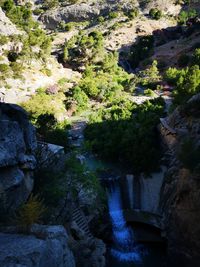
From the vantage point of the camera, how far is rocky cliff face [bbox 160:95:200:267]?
2742cm

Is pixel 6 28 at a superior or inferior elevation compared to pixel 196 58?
superior

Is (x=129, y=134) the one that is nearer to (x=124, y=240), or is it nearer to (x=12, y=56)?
(x=124, y=240)

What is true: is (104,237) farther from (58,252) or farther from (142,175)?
(58,252)

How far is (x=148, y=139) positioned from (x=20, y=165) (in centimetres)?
1858

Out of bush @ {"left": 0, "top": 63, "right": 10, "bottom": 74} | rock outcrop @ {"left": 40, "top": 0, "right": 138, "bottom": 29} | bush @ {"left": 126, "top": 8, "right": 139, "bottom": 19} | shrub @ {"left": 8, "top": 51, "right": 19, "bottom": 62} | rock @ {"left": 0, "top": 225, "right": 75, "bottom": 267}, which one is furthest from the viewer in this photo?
rock outcrop @ {"left": 40, "top": 0, "right": 138, "bottom": 29}

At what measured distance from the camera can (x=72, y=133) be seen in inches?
1906

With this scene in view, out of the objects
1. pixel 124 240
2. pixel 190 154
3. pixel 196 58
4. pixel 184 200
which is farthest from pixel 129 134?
pixel 196 58

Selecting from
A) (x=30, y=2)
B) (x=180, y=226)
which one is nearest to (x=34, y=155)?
(x=180, y=226)

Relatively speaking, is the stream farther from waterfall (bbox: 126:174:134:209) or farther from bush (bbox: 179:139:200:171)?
bush (bbox: 179:139:200:171)

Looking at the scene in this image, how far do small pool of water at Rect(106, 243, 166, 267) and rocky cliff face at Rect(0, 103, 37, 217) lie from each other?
10826 mm

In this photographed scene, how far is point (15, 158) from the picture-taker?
20.9 m

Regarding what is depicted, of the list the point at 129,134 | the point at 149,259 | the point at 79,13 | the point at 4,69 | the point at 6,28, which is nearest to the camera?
the point at 149,259

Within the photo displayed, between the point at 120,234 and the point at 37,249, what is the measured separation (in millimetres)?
19192

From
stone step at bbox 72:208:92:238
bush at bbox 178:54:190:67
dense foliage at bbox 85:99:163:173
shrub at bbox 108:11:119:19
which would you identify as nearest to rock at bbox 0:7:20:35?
dense foliage at bbox 85:99:163:173
